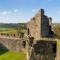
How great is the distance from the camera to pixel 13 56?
1230 inches

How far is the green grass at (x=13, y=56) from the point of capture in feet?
99.3

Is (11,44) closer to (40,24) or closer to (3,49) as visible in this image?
(3,49)

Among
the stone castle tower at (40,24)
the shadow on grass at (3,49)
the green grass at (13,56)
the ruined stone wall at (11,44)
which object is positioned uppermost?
the stone castle tower at (40,24)

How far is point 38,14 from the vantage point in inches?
1389

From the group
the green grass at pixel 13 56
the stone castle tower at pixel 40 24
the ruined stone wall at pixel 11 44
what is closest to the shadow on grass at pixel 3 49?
the ruined stone wall at pixel 11 44

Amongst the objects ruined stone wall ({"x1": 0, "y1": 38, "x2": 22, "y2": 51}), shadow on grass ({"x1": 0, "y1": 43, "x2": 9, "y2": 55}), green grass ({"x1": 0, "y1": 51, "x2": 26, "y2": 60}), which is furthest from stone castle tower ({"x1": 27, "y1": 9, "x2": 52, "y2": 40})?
shadow on grass ({"x1": 0, "y1": 43, "x2": 9, "y2": 55})

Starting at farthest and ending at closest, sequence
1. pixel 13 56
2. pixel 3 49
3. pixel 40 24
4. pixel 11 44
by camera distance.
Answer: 1. pixel 3 49
2. pixel 40 24
3. pixel 11 44
4. pixel 13 56

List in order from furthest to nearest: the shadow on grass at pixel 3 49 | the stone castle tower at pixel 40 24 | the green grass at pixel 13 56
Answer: the stone castle tower at pixel 40 24 < the shadow on grass at pixel 3 49 < the green grass at pixel 13 56

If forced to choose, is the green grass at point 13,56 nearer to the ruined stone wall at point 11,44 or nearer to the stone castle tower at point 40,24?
the ruined stone wall at point 11,44

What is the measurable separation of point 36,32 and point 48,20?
9.16 ft

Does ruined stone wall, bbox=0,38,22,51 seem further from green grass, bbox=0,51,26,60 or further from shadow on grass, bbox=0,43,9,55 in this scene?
green grass, bbox=0,51,26,60

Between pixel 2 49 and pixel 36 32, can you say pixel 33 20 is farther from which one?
pixel 2 49

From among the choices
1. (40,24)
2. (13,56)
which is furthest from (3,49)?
(40,24)

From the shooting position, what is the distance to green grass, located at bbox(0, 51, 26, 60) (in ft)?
99.3
